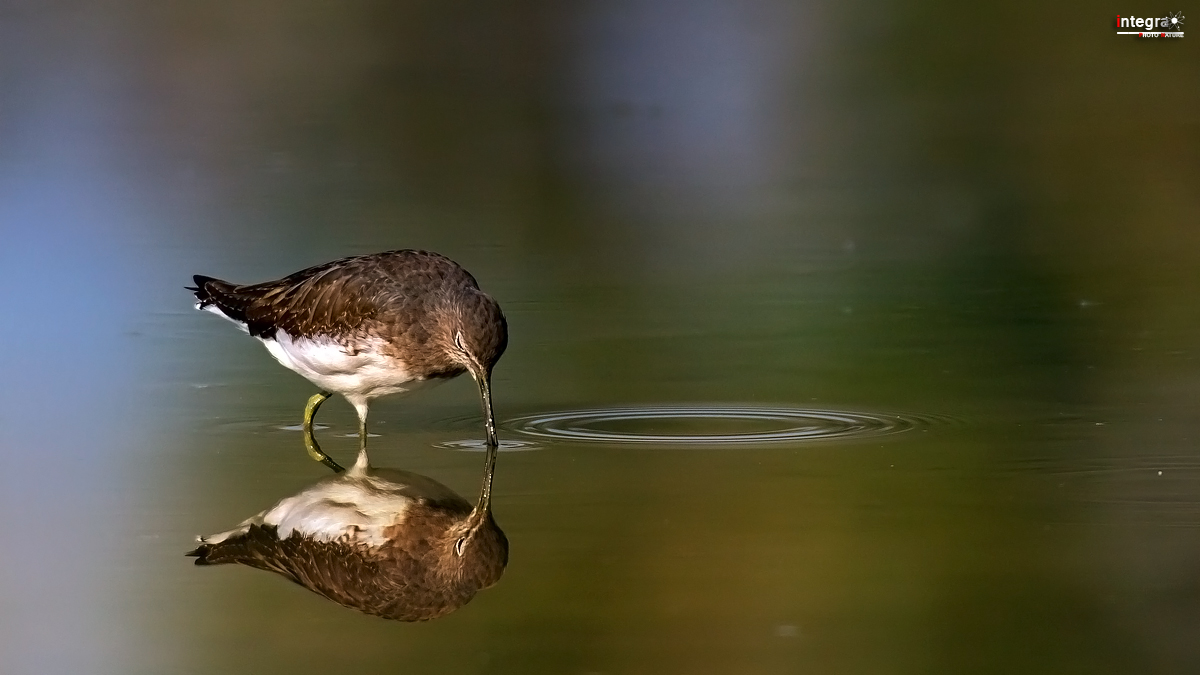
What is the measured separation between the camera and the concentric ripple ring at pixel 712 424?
659cm

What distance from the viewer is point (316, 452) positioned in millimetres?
6559

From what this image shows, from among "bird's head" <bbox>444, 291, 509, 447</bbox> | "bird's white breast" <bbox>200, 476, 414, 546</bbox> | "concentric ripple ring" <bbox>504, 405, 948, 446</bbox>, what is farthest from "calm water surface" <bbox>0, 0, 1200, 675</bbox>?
"bird's head" <bbox>444, 291, 509, 447</bbox>

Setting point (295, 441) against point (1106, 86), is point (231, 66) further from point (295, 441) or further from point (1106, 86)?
point (295, 441)

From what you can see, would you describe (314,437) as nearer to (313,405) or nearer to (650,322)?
(313,405)

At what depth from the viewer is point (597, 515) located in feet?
18.3

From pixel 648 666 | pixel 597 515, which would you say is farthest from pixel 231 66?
pixel 648 666

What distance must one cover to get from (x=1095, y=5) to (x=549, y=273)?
22.9 ft

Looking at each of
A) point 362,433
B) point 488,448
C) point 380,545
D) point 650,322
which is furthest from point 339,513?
point 650,322

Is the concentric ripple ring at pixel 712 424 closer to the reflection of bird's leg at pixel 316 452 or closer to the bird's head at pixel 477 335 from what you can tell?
the bird's head at pixel 477 335

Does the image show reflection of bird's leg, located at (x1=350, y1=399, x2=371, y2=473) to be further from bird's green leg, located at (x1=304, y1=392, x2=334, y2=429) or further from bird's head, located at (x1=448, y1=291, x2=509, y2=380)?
bird's head, located at (x1=448, y1=291, x2=509, y2=380)

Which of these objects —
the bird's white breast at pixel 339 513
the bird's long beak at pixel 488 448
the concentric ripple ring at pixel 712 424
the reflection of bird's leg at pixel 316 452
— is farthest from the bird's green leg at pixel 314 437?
the concentric ripple ring at pixel 712 424

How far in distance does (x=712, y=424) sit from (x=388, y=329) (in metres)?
1.31

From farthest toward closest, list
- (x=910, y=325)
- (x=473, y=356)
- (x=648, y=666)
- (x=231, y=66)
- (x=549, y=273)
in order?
(x=231, y=66), (x=549, y=273), (x=910, y=325), (x=473, y=356), (x=648, y=666)

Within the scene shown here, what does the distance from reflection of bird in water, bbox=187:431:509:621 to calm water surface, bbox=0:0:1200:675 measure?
96mm
